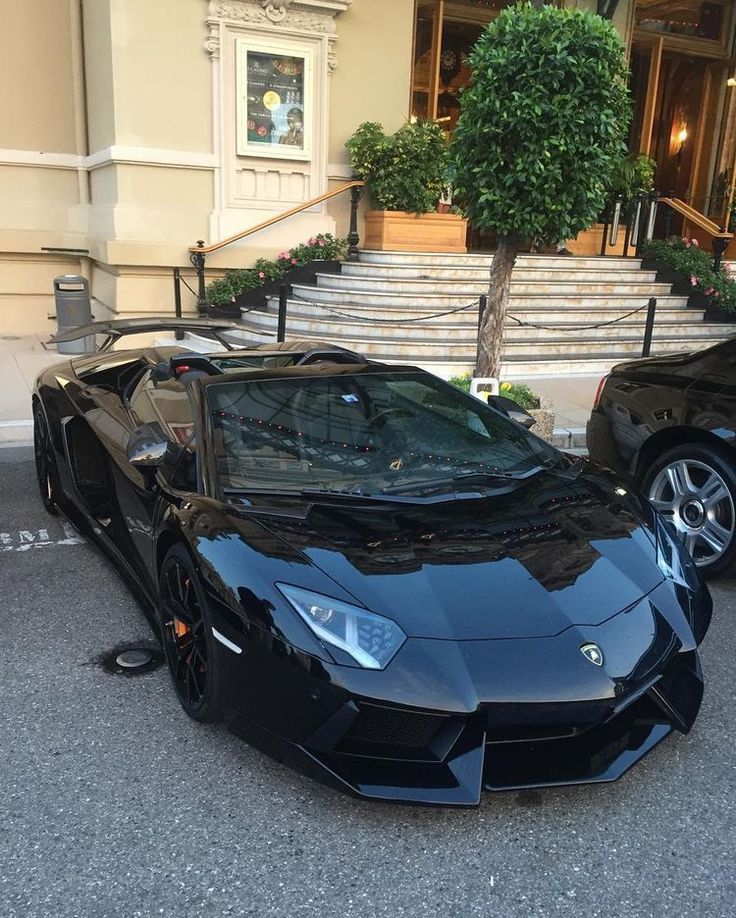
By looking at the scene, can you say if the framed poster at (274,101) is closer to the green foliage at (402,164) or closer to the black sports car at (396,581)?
the green foliage at (402,164)

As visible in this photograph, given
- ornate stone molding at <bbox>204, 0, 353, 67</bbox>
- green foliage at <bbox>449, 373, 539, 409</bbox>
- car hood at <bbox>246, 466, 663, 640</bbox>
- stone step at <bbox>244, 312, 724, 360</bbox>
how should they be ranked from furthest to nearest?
ornate stone molding at <bbox>204, 0, 353, 67</bbox> → stone step at <bbox>244, 312, 724, 360</bbox> → green foliage at <bbox>449, 373, 539, 409</bbox> → car hood at <bbox>246, 466, 663, 640</bbox>

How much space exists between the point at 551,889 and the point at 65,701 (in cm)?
190

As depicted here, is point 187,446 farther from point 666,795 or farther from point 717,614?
point 717,614

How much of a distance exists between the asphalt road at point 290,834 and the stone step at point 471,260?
9408 millimetres

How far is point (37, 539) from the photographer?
4.86 metres

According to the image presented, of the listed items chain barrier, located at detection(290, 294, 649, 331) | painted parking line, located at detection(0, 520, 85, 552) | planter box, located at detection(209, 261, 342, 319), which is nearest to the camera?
painted parking line, located at detection(0, 520, 85, 552)

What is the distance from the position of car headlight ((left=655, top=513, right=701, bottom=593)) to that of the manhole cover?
205 cm

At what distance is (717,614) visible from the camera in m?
4.05

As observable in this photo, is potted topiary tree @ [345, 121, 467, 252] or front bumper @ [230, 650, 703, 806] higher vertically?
potted topiary tree @ [345, 121, 467, 252]

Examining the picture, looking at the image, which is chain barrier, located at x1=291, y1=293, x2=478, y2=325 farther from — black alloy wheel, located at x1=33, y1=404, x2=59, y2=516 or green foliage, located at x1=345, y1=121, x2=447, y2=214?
black alloy wheel, located at x1=33, y1=404, x2=59, y2=516

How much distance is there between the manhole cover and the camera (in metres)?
3.39

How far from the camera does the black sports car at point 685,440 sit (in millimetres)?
4352

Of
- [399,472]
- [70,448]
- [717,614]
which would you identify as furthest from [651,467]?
[70,448]

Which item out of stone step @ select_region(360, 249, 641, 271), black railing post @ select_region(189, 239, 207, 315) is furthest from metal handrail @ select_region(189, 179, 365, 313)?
stone step @ select_region(360, 249, 641, 271)
